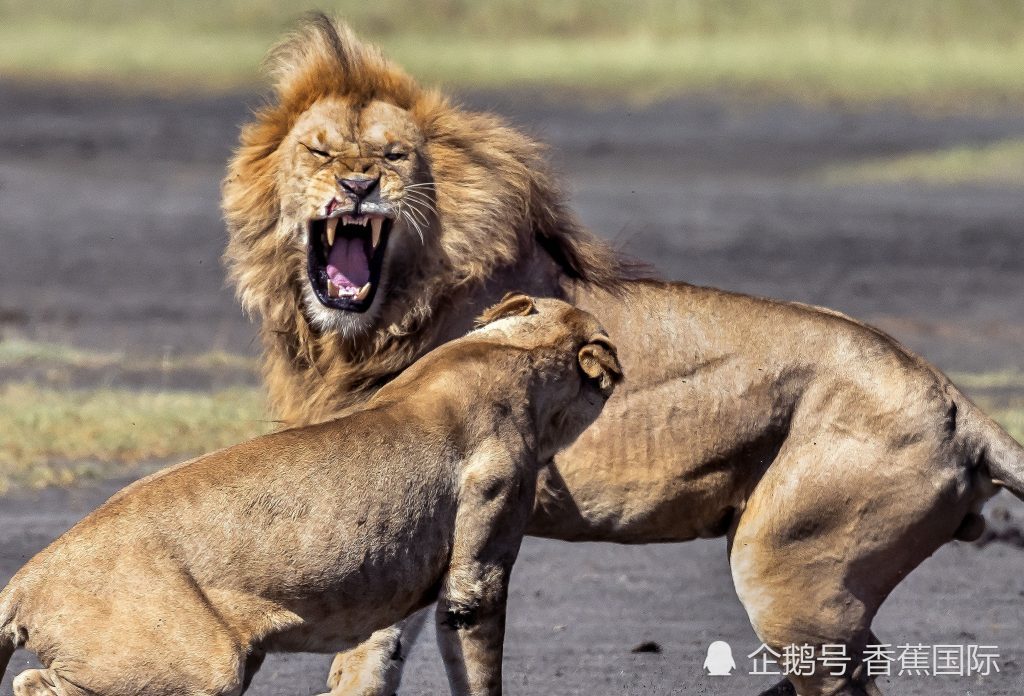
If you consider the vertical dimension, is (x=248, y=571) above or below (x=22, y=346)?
above

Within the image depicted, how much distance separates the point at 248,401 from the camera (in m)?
10.2

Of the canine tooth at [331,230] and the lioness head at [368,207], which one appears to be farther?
the canine tooth at [331,230]

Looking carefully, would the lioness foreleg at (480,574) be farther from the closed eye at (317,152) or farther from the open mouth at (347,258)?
the closed eye at (317,152)

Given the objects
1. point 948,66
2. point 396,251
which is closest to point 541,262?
point 396,251

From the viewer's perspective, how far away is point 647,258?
622 inches

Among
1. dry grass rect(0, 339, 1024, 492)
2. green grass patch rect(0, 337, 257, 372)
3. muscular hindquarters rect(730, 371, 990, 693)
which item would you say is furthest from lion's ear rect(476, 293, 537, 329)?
green grass patch rect(0, 337, 257, 372)

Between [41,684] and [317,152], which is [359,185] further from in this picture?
[41,684]

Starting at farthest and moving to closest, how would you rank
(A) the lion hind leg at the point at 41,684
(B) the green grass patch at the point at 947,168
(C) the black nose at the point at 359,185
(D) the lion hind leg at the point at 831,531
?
(B) the green grass patch at the point at 947,168 → (C) the black nose at the point at 359,185 → (D) the lion hind leg at the point at 831,531 → (A) the lion hind leg at the point at 41,684

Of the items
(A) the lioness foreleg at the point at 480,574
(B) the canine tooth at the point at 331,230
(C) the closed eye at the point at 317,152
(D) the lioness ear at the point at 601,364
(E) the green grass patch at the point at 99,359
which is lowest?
(E) the green grass patch at the point at 99,359

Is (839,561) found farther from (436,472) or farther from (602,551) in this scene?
(602,551)

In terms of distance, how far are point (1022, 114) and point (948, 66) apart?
457cm

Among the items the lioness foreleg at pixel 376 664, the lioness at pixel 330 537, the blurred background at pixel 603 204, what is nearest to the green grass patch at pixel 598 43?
the blurred background at pixel 603 204

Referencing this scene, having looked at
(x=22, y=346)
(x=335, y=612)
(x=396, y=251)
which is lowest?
(x=22, y=346)

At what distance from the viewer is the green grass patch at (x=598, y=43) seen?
92.0ft
